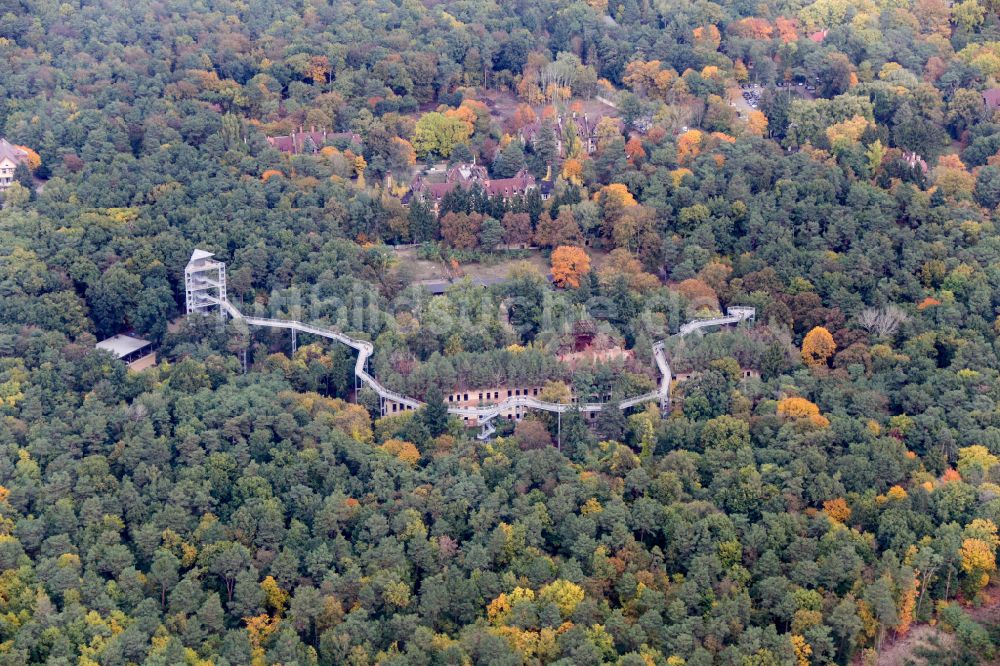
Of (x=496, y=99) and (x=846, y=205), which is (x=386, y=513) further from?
(x=496, y=99)

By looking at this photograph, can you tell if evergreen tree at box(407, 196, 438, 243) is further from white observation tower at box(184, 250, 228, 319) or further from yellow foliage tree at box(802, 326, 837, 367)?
yellow foliage tree at box(802, 326, 837, 367)

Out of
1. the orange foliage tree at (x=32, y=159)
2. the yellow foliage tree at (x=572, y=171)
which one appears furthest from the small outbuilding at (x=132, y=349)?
the yellow foliage tree at (x=572, y=171)

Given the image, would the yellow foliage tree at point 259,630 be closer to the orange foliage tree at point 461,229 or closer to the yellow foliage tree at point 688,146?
the orange foliage tree at point 461,229

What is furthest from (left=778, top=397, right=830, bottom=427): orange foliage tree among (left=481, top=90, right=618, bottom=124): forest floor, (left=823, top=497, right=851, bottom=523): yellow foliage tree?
(left=481, top=90, right=618, bottom=124): forest floor

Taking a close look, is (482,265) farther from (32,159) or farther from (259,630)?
(259,630)

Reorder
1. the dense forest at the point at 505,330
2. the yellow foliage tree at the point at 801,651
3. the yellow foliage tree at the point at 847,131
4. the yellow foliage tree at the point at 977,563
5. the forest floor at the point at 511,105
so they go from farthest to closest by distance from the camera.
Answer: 1. the forest floor at the point at 511,105
2. the yellow foliage tree at the point at 847,131
3. the yellow foliage tree at the point at 977,563
4. the dense forest at the point at 505,330
5. the yellow foliage tree at the point at 801,651
